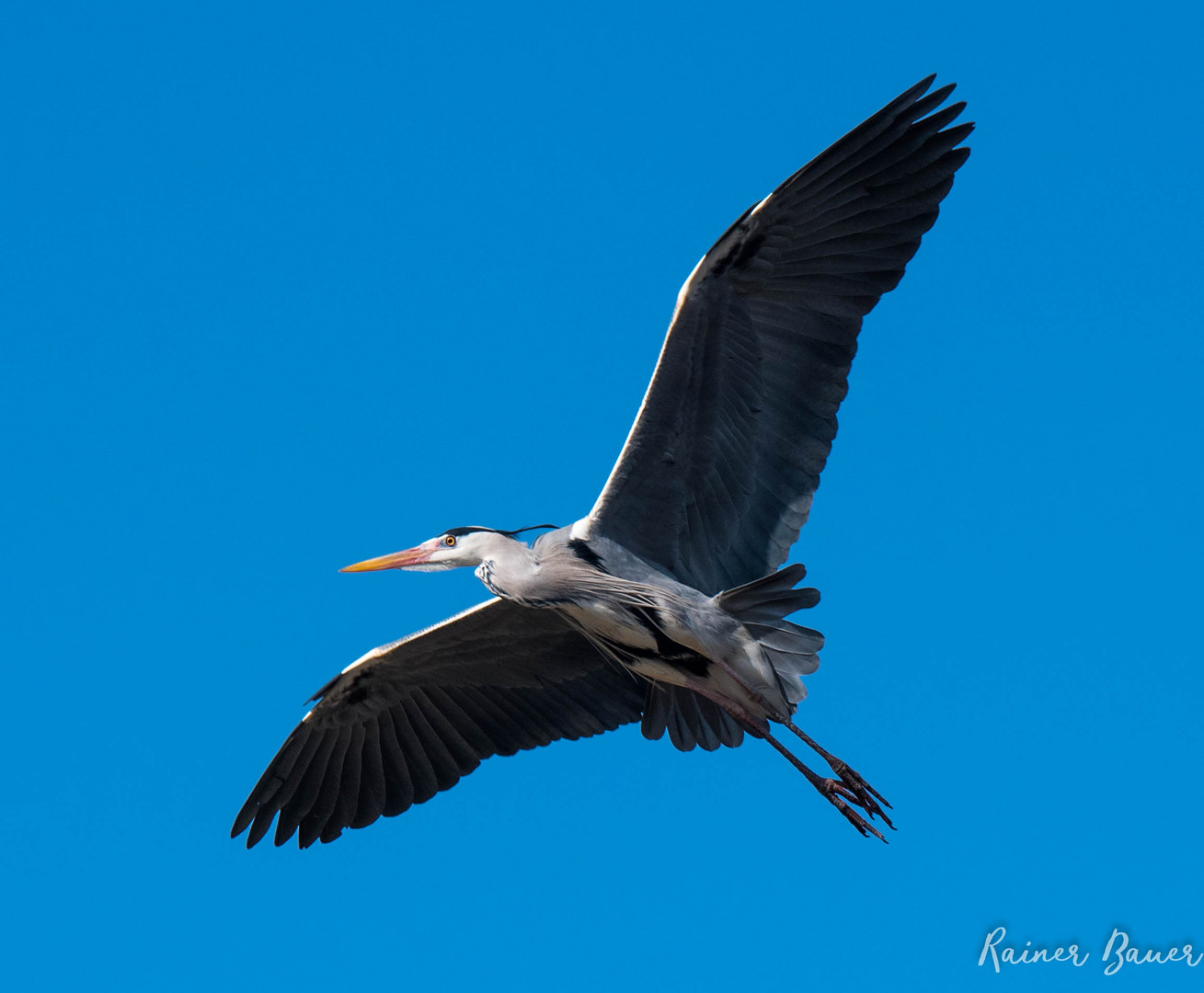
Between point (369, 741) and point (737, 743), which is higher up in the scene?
point (369, 741)

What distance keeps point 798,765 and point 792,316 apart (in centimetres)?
247

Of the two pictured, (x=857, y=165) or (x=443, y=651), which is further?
(x=443, y=651)

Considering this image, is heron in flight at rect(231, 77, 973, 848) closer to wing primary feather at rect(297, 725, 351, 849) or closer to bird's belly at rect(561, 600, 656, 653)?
bird's belly at rect(561, 600, 656, 653)

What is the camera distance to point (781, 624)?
816 centimetres

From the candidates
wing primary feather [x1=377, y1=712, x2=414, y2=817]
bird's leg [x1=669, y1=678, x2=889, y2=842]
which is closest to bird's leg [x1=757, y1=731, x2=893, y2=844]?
bird's leg [x1=669, y1=678, x2=889, y2=842]

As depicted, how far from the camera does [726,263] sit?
8.08 meters

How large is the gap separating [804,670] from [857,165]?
2.77 m

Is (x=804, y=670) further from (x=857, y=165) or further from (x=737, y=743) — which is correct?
(x=857, y=165)

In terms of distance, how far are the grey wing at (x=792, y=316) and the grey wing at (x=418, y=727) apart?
162cm

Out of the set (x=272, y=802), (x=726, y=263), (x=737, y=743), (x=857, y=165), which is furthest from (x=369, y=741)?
(x=857, y=165)

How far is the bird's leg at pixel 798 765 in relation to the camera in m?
8.15

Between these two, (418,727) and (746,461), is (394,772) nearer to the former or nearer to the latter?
(418,727)

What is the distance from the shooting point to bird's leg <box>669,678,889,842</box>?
8.15 m

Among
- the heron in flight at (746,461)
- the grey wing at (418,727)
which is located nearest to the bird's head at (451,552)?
the heron in flight at (746,461)
